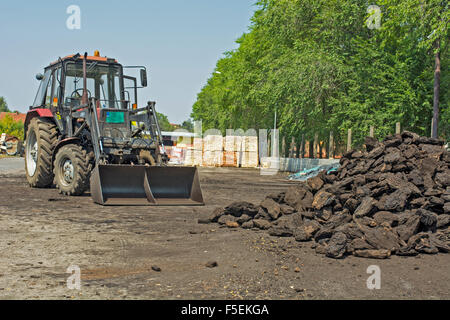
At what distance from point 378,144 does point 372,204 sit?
2770 mm

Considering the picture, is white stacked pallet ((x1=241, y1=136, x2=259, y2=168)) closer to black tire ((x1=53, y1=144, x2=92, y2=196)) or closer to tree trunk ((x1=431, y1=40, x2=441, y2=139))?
tree trunk ((x1=431, y1=40, x2=441, y2=139))

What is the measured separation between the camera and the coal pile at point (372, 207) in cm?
694

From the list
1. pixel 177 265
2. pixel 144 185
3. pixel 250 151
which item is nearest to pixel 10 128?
pixel 250 151

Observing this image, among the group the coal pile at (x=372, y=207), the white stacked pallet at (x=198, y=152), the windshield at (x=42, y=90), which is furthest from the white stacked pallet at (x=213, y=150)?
the coal pile at (x=372, y=207)

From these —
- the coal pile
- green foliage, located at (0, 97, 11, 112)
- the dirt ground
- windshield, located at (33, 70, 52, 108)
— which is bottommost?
the dirt ground

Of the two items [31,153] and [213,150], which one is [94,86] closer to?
[31,153]

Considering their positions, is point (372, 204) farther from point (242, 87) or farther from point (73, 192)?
point (242, 87)

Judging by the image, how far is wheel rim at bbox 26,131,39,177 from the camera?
47.7 ft

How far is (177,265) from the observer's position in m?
5.95

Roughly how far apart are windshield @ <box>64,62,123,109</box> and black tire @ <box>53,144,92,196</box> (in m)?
1.51

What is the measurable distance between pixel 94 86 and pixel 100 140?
228cm

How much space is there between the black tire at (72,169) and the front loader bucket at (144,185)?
87 centimetres

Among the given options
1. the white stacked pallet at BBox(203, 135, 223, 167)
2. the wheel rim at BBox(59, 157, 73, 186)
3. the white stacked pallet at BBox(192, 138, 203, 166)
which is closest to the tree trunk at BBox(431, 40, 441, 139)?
the wheel rim at BBox(59, 157, 73, 186)
